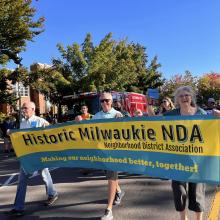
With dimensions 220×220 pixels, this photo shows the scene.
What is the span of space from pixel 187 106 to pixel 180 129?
288 millimetres

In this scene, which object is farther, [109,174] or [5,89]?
[5,89]

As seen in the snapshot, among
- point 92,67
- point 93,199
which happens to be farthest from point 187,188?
point 92,67

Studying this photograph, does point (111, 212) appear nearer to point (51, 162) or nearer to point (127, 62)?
point (51, 162)

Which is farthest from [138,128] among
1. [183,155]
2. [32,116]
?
[32,116]

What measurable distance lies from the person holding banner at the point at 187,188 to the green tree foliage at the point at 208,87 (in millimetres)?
67039

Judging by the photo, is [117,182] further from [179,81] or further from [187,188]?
[179,81]

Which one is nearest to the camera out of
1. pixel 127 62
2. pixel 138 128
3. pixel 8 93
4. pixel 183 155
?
pixel 183 155

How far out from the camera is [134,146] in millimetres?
5750

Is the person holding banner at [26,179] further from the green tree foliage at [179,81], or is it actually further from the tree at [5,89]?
the green tree foliage at [179,81]

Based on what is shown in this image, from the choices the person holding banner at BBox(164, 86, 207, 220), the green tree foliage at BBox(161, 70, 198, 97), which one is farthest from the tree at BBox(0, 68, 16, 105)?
the green tree foliage at BBox(161, 70, 198, 97)

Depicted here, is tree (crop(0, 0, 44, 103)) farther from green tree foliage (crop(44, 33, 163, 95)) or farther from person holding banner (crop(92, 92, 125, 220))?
person holding banner (crop(92, 92, 125, 220))

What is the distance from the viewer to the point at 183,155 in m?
5.16

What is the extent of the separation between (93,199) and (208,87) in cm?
7030

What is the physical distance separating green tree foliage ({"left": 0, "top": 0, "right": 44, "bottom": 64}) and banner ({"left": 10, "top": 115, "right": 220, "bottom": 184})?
56.1 ft
